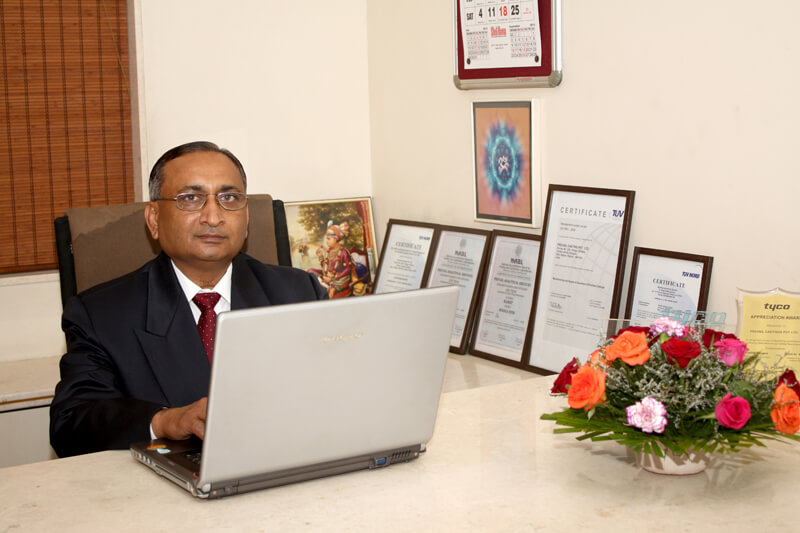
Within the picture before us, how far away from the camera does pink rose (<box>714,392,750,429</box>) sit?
4.44 ft

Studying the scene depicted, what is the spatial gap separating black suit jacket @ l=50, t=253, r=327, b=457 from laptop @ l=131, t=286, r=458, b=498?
0.38m

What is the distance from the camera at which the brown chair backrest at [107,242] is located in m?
2.24

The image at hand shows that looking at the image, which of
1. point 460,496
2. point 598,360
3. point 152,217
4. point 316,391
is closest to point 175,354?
point 152,217

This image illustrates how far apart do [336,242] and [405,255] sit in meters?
0.30

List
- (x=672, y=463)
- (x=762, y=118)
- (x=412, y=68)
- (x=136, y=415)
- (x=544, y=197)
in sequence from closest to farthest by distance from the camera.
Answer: (x=672, y=463)
(x=136, y=415)
(x=762, y=118)
(x=544, y=197)
(x=412, y=68)

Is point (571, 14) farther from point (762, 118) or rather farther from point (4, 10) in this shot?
point (4, 10)

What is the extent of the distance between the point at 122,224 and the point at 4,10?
118cm

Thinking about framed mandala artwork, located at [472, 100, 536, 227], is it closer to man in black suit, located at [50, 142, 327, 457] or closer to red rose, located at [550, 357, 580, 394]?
man in black suit, located at [50, 142, 327, 457]

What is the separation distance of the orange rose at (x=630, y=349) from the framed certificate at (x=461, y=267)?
151cm

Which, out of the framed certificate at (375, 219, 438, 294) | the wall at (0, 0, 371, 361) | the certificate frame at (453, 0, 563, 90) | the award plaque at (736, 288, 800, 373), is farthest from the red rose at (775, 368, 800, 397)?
the wall at (0, 0, 371, 361)

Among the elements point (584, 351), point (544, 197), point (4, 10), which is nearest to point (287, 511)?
point (584, 351)

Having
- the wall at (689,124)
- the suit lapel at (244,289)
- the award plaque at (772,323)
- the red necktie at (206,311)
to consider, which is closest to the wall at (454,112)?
the wall at (689,124)

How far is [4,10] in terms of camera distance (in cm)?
298

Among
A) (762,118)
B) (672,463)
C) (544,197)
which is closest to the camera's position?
(672,463)
